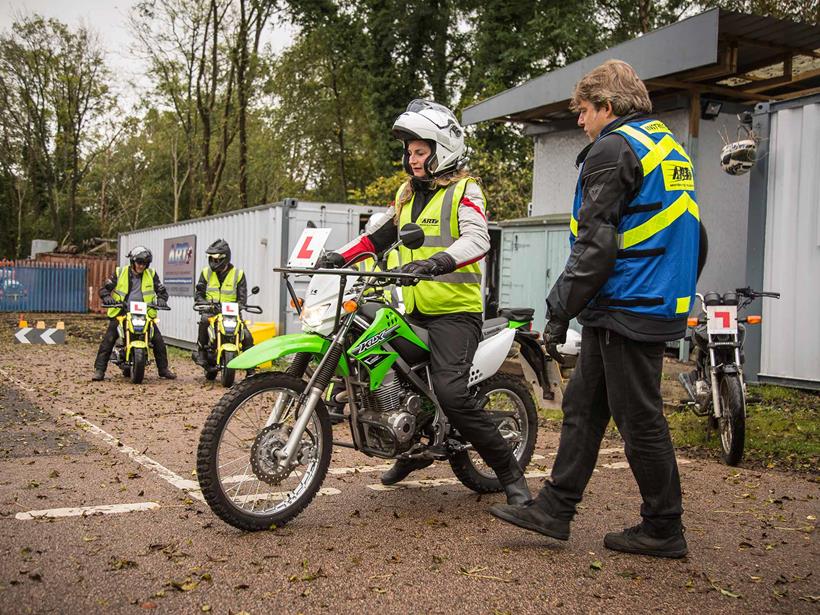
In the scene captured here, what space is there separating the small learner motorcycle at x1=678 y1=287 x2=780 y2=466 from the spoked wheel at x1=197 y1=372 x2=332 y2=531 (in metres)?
3.33

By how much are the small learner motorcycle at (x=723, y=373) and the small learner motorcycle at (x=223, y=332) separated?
637 centimetres

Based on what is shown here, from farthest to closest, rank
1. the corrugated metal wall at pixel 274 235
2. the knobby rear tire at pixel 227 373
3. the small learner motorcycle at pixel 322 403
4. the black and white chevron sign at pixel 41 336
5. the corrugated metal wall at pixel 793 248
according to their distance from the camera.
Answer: the black and white chevron sign at pixel 41 336
the corrugated metal wall at pixel 274 235
the knobby rear tire at pixel 227 373
the corrugated metal wall at pixel 793 248
the small learner motorcycle at pixel 322 403

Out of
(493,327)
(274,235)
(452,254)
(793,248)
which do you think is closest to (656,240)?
(452,254)

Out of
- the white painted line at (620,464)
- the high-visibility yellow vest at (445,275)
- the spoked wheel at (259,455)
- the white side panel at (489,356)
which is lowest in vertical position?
the white painted line at (620,464)

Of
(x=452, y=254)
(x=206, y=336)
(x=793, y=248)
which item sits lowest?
(x=206, y=336)

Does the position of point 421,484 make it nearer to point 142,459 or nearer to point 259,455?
point 259,455

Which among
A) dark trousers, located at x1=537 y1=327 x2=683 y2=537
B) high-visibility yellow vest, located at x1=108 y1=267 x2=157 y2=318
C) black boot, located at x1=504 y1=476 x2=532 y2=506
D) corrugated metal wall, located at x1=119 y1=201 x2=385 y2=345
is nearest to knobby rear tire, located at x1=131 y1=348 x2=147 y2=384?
high-visibility yellow vest, located at x1=108 y1=267 x2=157 y2=318

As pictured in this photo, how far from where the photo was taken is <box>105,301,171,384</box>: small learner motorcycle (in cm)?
1162

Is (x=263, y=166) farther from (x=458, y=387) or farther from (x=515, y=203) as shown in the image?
(x=458, y=387)

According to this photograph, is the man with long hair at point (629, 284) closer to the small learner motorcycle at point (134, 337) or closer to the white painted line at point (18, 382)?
the white painted line at point (18, 382)

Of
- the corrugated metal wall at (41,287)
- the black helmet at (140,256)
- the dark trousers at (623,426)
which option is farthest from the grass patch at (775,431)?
the corrugated metal wall at (41,287)

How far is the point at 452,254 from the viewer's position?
4473mm

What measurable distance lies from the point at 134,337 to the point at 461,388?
835cm

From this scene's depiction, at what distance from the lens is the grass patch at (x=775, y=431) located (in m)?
6.64
